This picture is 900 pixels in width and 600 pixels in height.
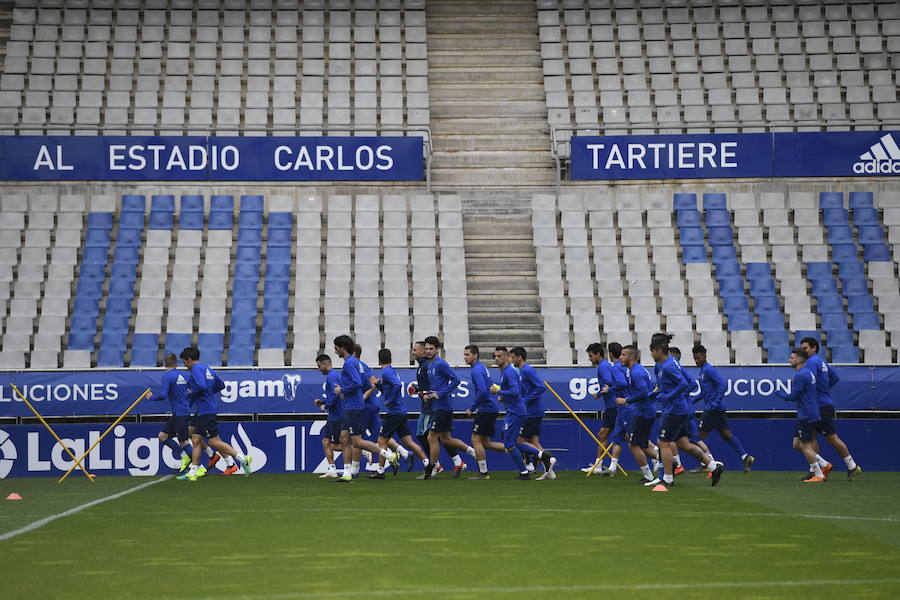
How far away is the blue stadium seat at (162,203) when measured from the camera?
27891 millimetres

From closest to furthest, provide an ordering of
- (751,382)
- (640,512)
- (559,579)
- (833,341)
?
(559,579) < (640,512) < (751,382) < (833,341)

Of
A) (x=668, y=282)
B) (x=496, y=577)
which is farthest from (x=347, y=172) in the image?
(x=496, y=577)

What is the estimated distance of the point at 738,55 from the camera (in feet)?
104

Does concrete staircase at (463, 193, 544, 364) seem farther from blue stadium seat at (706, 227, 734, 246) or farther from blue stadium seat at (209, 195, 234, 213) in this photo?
blue stadium seat at (209, 195, 234, 213)

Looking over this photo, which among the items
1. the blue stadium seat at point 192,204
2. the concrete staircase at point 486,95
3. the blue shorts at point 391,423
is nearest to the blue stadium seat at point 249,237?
the blue stadium seat at point 192,204

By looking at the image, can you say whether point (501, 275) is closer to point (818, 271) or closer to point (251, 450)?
point (818, 271)

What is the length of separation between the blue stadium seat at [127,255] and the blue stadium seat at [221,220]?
1750 millimetres

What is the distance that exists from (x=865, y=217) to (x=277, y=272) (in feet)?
42.5

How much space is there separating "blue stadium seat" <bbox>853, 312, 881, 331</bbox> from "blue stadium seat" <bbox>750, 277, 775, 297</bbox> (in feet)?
5.79

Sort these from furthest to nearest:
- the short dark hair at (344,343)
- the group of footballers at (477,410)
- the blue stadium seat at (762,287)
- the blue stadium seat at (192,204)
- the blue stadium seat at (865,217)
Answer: the blue stadium seat at (192,204) < the blue stadium seat at (865,217) < the blue stadium seat at (762,287) < the group of footballers at (477,410) < the short dark hair at (344,343)

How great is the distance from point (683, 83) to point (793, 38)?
3.46 meters

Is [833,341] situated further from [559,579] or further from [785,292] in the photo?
[559,579]

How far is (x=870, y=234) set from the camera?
2741 cm

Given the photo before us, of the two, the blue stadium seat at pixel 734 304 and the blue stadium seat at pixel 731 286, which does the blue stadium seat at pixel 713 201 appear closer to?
the blue stadium seat at pixel 731 286
